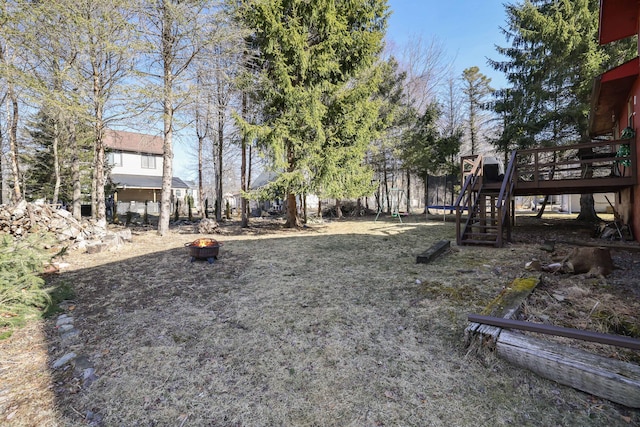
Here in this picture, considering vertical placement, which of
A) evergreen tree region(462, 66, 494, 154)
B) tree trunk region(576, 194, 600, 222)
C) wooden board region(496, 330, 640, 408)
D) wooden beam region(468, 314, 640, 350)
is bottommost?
wooden board region(496, 330, 640, 408)

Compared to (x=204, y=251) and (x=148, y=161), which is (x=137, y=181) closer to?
(x=148, y=161)

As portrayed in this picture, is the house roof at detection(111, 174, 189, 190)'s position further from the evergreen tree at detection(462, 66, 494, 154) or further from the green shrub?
the evergreen tree at detection(462, 66, 494, 154)

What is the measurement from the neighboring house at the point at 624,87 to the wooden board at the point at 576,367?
6.96 m

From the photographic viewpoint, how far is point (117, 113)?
8602mm

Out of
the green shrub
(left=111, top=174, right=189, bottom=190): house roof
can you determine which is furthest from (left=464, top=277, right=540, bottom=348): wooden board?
(left=111, top=174, right=189, bottom=190): house roof

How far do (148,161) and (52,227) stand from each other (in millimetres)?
18651

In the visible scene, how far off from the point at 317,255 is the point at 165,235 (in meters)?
5.91

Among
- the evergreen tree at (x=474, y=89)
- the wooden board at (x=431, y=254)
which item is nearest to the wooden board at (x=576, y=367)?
the wooden board at (x=431, y=254)

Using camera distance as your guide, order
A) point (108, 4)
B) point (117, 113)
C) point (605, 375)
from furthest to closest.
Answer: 1. point (117, 113)
2. point (108, 4)
3. point (605, 375)

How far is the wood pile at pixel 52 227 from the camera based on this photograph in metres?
6.97

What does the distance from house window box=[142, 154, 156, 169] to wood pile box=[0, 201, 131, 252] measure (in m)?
17.5

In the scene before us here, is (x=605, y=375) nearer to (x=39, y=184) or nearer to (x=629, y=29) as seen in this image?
(x=629, y=29)

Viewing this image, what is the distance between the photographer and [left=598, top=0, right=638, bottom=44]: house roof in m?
6.09

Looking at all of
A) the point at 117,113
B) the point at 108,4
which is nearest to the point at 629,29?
the point at 108,4
